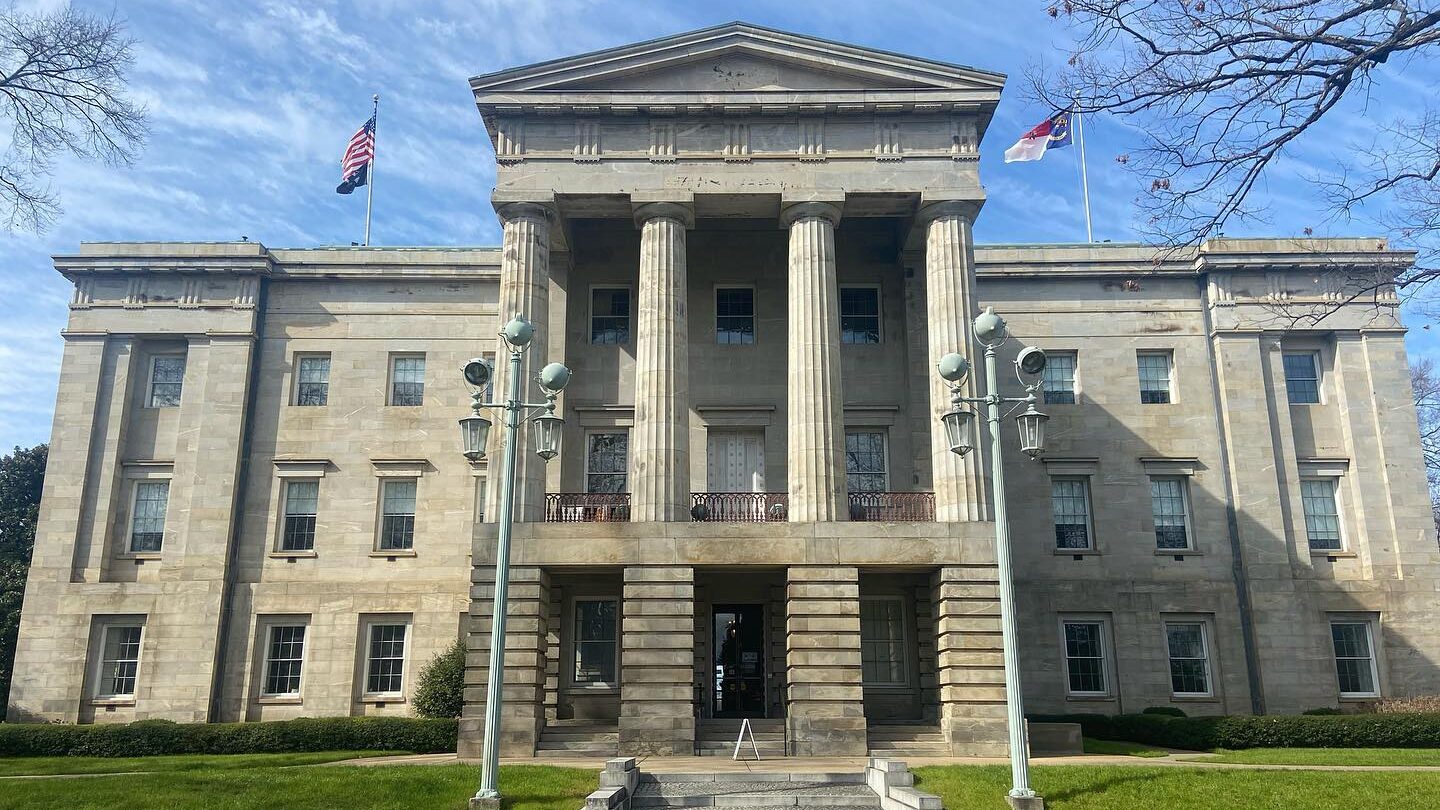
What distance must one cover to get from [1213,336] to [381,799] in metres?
28.8

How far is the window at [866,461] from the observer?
30984 millimetres

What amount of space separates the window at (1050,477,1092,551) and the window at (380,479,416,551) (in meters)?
19.9

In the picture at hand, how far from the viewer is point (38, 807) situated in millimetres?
15594

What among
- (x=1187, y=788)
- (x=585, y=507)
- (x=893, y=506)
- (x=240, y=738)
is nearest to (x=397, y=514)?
(x=240, y=738)

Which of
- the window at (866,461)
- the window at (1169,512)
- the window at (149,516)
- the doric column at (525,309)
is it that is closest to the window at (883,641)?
the window at (866,461)

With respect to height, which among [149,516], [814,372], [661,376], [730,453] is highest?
[814,372]

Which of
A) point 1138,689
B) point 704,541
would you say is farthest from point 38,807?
point 1138,689

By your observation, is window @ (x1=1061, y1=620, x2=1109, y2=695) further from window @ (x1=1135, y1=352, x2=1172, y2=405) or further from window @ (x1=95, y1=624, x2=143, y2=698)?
window @ (x1=95, y1=624, x2=143, y2=698)

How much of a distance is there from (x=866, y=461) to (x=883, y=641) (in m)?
5.13

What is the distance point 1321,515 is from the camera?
33219mm

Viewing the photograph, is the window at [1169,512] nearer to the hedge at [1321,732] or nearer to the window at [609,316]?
the hedge at [1321,732]

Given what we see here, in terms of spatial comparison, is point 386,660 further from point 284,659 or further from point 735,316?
point 735,316

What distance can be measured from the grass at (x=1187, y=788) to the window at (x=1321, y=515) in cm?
1639

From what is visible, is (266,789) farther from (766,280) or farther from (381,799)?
(766,280)
